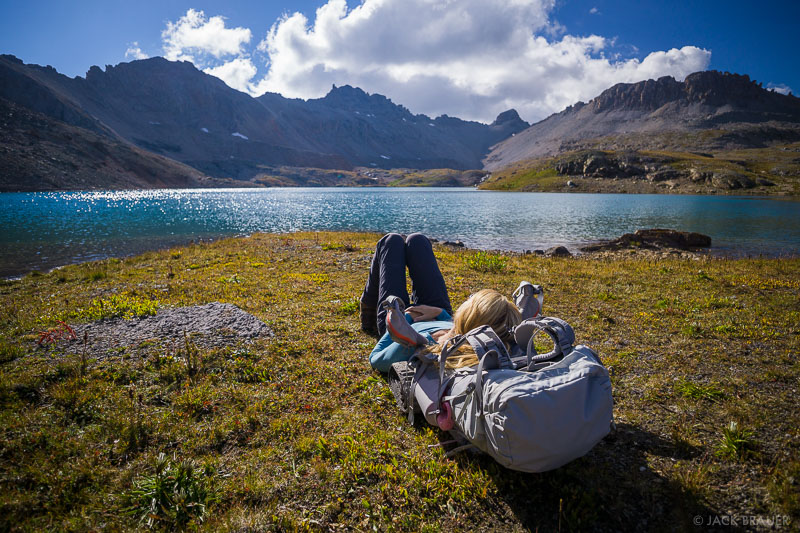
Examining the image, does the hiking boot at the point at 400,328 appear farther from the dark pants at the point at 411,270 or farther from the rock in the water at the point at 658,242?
the rock in the water at the point at 658,242

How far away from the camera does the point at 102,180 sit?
572ft

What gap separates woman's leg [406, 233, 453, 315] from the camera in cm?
851

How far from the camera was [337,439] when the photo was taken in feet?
18.8

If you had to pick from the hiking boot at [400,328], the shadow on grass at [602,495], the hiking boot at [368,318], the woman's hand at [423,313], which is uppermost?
the hiking boot at [400,328]

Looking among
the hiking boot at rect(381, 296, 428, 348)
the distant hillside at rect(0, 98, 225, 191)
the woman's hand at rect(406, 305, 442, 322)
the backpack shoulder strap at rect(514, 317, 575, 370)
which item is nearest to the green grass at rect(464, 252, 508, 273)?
the woman's hand at rect(406, 305, 442, 322)

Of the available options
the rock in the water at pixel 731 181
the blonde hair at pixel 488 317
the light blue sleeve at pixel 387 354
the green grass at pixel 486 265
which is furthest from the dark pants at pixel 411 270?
the rock in the water at pixel 731 181

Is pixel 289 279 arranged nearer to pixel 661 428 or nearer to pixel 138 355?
pixel 138 355

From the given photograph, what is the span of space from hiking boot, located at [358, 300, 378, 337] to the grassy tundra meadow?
1.00 ft

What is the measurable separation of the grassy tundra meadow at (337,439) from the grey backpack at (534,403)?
1225 millimetres

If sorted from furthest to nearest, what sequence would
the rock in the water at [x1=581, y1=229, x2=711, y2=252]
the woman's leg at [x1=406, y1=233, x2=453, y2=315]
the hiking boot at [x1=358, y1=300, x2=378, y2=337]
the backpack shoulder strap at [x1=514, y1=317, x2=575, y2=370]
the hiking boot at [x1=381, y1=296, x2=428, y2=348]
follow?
the rock in the water at [x1=581, y1=229, x2=711, y2=252] → the hiking boot at [x1=358, y1=300, x2=378, y2=337] → the woman's leg at [x1=406, y1=233, x2=453, y2=315] → the hiking boot at [x1=381, y1=296, x2=428, y2=348] → the backpack shoulder strap at [x1=514, y1=317, x2=575, y2=370]

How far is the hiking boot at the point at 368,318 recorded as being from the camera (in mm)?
9672

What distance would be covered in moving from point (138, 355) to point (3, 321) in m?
A: 6.12

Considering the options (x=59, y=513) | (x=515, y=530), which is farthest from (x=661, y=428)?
(x=59, y=513)

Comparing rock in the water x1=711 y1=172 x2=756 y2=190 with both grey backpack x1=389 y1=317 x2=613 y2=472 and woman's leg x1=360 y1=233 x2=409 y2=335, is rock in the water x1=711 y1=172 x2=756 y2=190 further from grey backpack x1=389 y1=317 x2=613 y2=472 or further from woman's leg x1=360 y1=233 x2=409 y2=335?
grey backpack x1=389 y1=317 x2=613 y2=472
